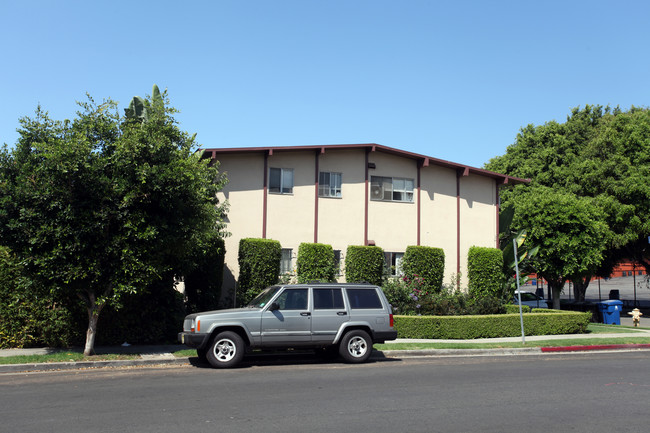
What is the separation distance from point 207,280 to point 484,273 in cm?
1131

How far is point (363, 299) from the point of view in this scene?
1326 cm

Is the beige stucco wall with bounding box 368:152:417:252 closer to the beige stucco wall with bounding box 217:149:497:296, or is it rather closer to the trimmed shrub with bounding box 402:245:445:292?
the beige stucco wall with bounding box 217:149:497:296

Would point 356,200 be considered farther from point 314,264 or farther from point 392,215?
point 314,264

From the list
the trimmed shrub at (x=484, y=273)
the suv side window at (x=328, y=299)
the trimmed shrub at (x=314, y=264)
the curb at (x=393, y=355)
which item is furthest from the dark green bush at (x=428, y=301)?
the suv side window at (x=328, y=299)

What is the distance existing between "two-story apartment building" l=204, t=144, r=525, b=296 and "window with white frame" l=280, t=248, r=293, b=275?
4 centimetres

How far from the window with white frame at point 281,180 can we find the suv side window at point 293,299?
376 inches

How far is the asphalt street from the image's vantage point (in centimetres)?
713

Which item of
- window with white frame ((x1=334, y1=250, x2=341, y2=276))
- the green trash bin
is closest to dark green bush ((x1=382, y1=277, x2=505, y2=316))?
window with white frame ((x1=334, y1=250, x2=341, y2=276))

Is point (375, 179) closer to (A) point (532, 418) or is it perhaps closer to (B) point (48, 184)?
(B) point (48, 184)

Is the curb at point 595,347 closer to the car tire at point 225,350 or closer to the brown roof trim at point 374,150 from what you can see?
the car tire at point 225,350

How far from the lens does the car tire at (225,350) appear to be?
1191 cm

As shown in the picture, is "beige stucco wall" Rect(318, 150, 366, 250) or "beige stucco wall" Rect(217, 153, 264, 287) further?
"beige stucco wall" Rect(318, 150, 366, 250)

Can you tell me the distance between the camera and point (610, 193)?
1299 inches

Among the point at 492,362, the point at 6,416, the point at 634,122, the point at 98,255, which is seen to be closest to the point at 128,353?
the point at 98,255
